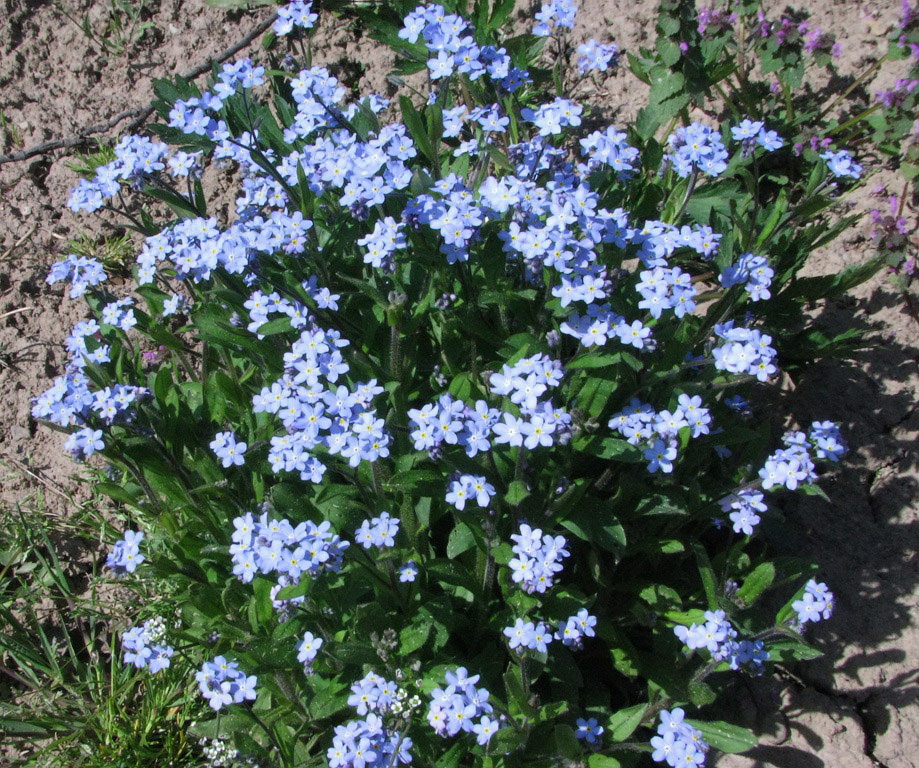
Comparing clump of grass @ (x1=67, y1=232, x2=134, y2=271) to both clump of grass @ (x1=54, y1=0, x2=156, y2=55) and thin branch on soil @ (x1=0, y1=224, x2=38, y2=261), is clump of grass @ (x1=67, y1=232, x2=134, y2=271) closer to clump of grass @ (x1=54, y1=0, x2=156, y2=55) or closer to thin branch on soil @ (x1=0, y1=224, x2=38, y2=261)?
thin branch on soil @ (x1=0, y1=224, x2=38, y2=261)

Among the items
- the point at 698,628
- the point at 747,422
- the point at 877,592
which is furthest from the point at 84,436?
the point at 877,592

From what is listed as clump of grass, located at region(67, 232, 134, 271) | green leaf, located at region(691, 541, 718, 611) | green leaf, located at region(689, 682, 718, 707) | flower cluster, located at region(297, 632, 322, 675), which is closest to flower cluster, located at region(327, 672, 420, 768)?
flower cluster, located at region(297, 632, 322, 675)

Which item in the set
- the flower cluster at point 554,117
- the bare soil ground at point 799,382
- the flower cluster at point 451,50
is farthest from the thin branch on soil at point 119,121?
the flower cluster at point 554,117

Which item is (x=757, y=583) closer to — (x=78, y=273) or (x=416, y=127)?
(x=416, y=127)

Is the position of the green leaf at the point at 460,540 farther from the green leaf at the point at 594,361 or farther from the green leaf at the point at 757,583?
the green leaf at the point at 757,583

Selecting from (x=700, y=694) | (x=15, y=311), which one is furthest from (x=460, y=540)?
(x=15, y=311)

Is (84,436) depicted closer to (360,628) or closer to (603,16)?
(360,628)
